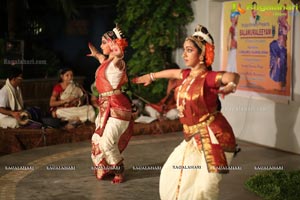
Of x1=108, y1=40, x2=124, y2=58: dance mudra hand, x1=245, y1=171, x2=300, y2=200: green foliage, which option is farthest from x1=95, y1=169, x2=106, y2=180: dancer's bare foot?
x1=245, y1=171, x2=300, y2=200: green foliage

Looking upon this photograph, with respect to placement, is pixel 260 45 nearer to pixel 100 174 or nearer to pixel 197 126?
pixel 100 174

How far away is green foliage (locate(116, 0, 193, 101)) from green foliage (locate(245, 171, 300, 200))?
398 cm

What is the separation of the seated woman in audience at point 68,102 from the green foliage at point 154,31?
4.71ft

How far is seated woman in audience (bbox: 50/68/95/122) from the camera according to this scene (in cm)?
816

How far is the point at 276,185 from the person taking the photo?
17.2ft

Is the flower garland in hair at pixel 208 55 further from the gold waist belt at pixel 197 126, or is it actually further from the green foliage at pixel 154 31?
the green foliage at pixel 154 31

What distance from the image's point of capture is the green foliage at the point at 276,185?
5.00 meters

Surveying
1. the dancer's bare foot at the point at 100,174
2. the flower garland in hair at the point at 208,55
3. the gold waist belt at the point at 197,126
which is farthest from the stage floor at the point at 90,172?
the flower garland in hair at the point at 208,55

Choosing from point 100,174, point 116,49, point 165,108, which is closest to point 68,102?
point 165,108

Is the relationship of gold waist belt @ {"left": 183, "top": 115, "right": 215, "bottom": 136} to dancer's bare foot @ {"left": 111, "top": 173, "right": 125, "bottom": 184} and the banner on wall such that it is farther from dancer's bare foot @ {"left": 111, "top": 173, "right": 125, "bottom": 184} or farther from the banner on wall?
the banner on wall

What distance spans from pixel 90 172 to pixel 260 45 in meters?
3.30

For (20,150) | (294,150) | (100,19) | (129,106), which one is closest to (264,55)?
(294,150)

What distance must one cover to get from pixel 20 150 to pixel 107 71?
2.67 m

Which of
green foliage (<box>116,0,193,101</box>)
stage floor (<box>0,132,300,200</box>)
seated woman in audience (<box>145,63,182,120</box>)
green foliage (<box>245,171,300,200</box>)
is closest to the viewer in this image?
green foliage (<box>245,171,300,200</box>)
